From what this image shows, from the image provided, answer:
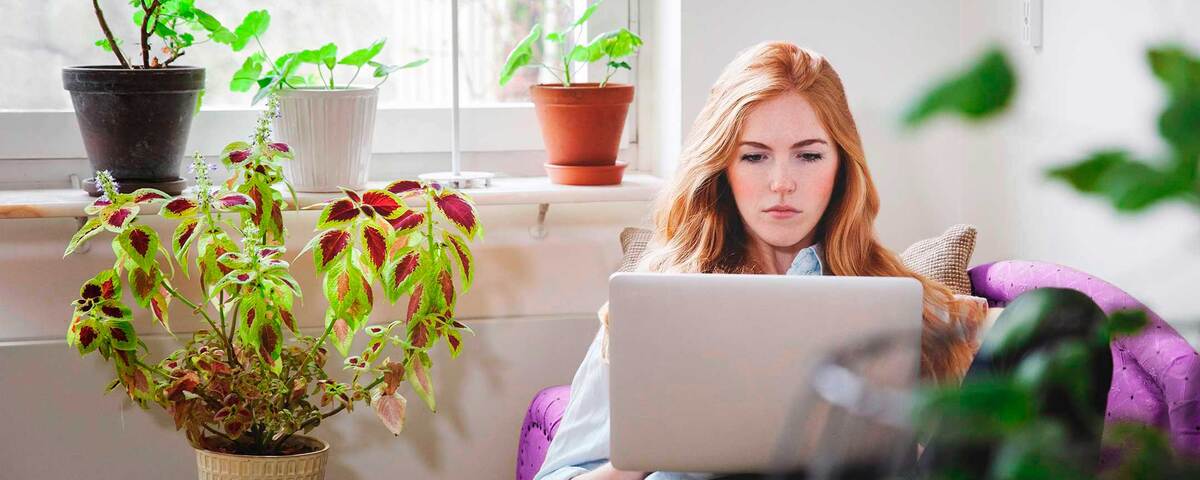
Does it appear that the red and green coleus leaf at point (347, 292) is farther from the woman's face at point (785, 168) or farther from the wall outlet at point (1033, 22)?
the wall outlet at point (1033, 22)

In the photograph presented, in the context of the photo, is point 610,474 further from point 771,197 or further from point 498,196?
point 498,196

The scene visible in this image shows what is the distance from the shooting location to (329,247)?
174 cm

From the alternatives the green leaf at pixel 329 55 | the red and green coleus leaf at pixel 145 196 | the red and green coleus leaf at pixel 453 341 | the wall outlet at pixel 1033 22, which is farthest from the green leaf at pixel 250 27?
the wall outlet at pixel 1033 22

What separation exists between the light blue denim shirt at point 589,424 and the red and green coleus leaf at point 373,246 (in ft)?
1.23

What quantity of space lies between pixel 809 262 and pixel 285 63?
3.32 ft

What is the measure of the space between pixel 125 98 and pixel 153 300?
0.33m

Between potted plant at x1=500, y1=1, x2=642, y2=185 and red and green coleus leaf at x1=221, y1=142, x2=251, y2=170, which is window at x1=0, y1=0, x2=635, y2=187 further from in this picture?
red and green coleus leaf at x1=221, y1=142, x2=251, y2=170

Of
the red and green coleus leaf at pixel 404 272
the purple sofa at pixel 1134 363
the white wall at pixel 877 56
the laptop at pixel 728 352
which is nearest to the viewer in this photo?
the laptop at pixel 728 352

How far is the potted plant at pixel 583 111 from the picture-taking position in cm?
209

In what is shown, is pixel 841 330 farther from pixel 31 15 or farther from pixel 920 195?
pixel 31 15

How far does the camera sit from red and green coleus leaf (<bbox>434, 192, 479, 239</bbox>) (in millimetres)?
1813

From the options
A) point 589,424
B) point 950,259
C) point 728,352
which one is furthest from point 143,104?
point 950,259

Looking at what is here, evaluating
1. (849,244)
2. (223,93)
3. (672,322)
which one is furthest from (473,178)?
(672,322)

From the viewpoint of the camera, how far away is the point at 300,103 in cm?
201
